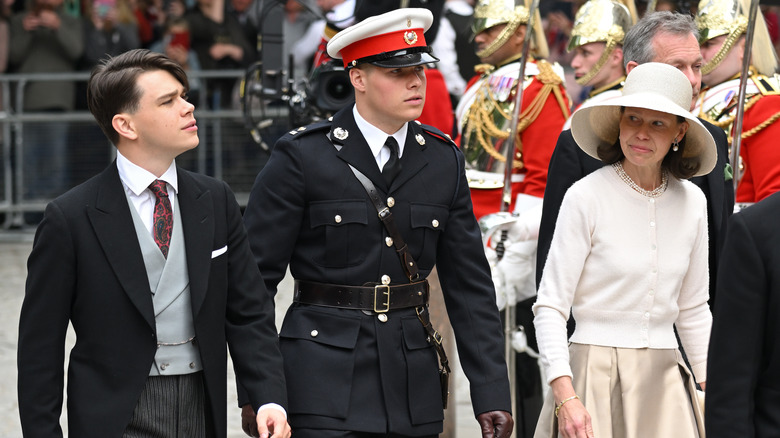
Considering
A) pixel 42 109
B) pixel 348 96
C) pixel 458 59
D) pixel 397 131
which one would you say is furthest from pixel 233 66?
pixel 397 131

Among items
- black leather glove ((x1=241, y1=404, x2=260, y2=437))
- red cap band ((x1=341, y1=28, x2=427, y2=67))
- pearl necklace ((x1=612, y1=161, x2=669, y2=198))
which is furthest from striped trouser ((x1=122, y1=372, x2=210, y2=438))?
pearl necklace ((x1=612, y1=161, x2=669, y2=198))

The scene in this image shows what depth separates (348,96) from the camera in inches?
271

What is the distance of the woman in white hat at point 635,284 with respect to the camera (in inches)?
164

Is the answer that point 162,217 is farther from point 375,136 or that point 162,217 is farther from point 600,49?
point 600,49

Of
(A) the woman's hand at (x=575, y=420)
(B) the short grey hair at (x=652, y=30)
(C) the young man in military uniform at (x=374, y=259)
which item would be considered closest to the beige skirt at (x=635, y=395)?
(A) the woman's hand at (x=575, y=420)

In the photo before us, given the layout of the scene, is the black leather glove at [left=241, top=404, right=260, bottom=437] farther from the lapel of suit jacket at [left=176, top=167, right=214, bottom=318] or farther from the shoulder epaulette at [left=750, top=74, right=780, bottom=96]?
the shoulder epaulette at [left=750, top=74, right=780, bottom=96]

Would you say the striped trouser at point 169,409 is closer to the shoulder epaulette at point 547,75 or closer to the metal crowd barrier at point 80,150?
the shoulder epaulette at point 547,75

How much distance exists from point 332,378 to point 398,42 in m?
1.01

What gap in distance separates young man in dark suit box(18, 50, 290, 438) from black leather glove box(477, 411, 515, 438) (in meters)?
0.64

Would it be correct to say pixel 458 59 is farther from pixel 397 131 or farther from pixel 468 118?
pixel 397 131

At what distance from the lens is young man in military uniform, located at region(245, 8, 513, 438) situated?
418 centimetres

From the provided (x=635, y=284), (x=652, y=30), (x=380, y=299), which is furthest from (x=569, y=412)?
(x=652, y=30)

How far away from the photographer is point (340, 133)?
14.2 feet

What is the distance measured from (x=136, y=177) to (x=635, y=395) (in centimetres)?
155
